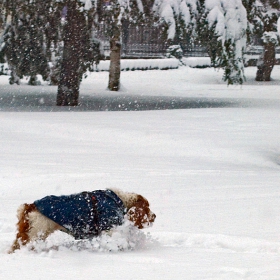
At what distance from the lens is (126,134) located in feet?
42.9

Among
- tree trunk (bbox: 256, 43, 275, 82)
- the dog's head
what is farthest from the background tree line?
the dog's head

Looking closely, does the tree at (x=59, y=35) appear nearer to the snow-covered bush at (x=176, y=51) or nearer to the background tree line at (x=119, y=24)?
the background tree line at (x=119, y=24)

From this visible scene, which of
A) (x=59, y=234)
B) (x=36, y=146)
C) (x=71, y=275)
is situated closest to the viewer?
(x=71, y=275)

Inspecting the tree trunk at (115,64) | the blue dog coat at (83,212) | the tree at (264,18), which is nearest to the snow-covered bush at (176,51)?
→ the tree trunk at (115,64)

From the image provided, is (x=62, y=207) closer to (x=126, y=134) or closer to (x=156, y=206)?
(x=156, y=206)

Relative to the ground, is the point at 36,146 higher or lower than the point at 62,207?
lower

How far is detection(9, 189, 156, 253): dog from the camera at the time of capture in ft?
16.4

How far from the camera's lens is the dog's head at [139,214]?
17.2ft

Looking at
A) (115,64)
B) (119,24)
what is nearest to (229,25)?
(119,24)

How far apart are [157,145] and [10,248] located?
23.6 feet

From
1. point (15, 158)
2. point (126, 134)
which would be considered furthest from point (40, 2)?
point (15, 158)

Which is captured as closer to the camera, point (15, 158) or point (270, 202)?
point (270, 202)

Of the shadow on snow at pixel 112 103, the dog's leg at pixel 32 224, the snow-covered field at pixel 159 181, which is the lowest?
the shadow on snow at pixel 112 103

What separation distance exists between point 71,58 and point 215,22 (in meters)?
3.96
